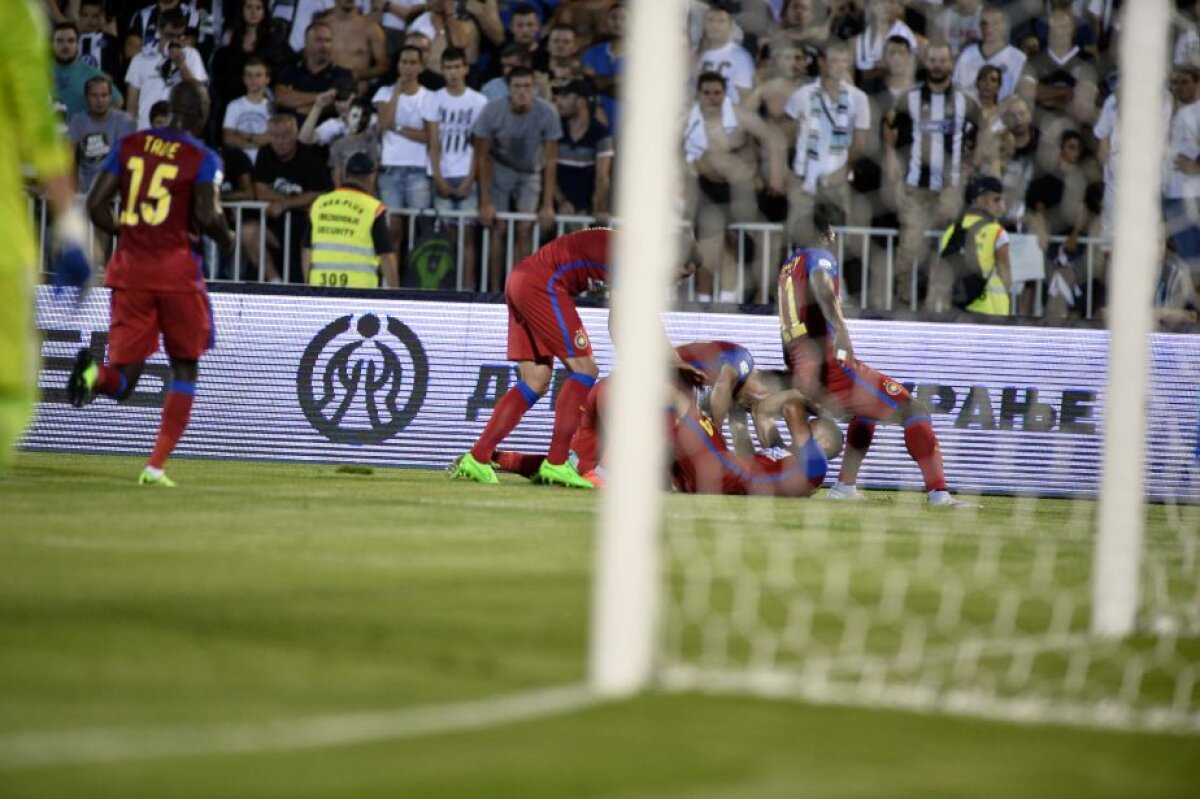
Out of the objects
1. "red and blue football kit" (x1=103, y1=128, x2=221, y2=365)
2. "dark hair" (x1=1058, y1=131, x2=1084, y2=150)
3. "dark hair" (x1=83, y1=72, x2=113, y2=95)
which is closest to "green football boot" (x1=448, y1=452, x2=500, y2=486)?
"red and blue football kit" (x1=103, y1=128, x2=221, y2=365)

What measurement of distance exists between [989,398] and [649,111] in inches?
388

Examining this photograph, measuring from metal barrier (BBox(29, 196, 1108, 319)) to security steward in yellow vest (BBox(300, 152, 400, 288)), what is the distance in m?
0.43

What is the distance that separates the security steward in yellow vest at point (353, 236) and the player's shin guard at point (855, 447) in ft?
13.2

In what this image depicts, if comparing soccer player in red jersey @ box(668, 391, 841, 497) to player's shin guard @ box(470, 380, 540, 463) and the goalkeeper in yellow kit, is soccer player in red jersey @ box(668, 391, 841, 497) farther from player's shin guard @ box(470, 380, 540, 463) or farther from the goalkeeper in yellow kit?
the goalkeeper in yellow kit

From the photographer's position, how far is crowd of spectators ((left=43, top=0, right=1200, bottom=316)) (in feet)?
41.7

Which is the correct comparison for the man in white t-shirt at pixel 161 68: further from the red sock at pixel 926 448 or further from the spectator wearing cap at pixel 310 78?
the red sock at pixel 926 448

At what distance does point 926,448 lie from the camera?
1300cm

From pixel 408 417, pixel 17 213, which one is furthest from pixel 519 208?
pixel 17 213

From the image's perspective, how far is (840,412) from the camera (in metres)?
13.1

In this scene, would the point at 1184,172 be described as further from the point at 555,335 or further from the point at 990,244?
the point at 555,335

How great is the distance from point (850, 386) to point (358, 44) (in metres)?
6.23

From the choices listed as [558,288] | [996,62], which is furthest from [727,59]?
[558,288]

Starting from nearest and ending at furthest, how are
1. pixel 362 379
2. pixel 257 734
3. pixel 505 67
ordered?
pixel 257 734 < pixel 362 379 < pixel 505 67

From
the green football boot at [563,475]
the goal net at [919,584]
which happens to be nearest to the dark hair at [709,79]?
the green football boot at [563,475]
